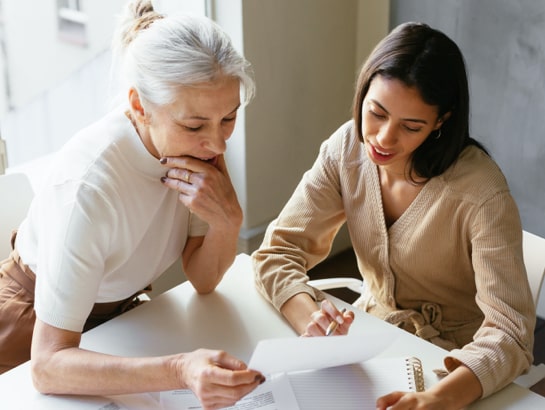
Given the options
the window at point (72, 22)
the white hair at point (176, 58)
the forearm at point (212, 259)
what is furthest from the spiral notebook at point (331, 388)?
the window at point (72, 22)

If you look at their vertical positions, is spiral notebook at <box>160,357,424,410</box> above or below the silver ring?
below

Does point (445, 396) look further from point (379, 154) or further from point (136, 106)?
point (136, 106)

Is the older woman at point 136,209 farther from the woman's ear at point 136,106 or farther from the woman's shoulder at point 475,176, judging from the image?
the woman's shoulder at point 475,176

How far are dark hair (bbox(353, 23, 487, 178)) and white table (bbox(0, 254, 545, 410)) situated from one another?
0.42 metres

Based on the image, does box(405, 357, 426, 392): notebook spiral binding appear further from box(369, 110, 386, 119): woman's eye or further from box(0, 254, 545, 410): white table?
box(369, 110, 386, 119): woman's eye

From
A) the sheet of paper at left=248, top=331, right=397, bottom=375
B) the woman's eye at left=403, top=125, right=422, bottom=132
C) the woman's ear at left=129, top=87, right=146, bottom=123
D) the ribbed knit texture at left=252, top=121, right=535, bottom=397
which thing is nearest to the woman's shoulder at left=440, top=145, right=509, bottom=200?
the ribbed knit texture at left=252, top=121, right=535, bottom=397

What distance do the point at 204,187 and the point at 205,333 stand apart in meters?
0.31

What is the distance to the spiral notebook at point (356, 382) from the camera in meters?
1.28

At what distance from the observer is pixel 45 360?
128 cm

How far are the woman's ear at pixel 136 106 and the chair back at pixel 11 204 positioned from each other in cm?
65

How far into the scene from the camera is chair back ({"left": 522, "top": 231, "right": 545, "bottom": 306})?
66.3 inches

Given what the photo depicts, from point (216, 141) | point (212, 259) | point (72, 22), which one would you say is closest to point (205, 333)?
point (212, 259)

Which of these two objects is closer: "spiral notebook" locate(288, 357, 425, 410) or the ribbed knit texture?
"spiral notebook" locate(288, 357, 425, 410)

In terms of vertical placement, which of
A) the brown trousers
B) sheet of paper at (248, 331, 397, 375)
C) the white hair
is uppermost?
the white hair
